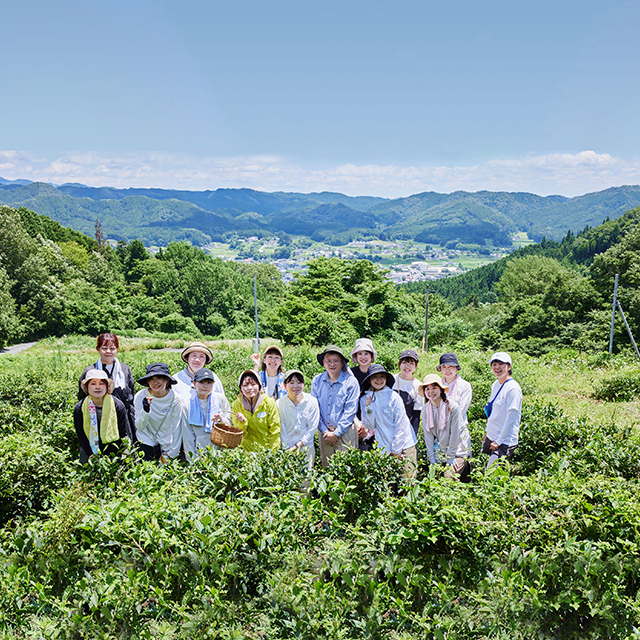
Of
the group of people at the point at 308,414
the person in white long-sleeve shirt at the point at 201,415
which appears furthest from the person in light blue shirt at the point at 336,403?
the person in white long-sleeve shirt at the point at 201,415

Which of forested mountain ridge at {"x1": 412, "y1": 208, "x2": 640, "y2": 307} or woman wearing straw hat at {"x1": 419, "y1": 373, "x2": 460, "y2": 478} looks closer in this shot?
woman wearing straw hat at {"x1": 419, "y1": 373, "x2": 460, "y2": 478}

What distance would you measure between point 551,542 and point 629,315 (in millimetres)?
31827

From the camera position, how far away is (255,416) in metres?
4.66

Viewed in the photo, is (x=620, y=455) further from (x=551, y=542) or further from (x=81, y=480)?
(x=81, y=480)

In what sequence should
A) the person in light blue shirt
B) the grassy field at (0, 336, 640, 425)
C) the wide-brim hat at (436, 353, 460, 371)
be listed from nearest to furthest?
the person in light blue shirt → the wide-brim hat at (436, 353, 460, 371) → the grassy field at (0, 336, 640, 425)

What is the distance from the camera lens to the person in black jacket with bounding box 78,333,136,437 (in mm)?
5434

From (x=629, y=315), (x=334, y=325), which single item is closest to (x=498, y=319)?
(x=629, y=315)

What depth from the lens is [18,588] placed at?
109 inches

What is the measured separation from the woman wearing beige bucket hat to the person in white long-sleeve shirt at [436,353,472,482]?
0.08 metres

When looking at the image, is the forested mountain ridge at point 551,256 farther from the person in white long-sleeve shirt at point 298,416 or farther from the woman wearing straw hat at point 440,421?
the person in white long-sleeve shirt at point 298,416

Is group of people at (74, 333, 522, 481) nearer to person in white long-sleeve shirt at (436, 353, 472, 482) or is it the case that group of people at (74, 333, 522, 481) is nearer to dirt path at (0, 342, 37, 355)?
person in white long-sleeve shirt at (436, 353, 472, 482)

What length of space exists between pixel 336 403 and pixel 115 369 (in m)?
2.93

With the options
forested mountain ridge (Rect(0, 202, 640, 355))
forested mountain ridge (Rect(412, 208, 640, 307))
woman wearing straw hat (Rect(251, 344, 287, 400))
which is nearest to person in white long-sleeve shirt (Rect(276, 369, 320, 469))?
woman wearing straw hat (Rect(251, 344, 287, 400))

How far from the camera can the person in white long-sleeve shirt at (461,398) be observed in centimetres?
479
